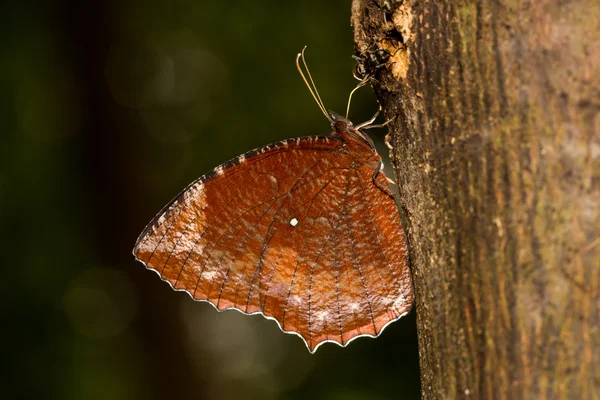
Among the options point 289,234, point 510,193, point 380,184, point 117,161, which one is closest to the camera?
point 510,193

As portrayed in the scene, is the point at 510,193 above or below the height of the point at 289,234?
below

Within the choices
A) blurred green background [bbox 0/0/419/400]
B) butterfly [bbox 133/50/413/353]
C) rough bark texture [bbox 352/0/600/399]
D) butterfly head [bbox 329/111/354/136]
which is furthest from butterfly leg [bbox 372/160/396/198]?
blurred green background [bbox 0/0/419/400]

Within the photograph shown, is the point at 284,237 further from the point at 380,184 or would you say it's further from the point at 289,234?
the point at 380,184

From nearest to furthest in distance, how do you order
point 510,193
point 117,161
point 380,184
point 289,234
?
point 510,193
point 380,184
point 289,234
point 117,161

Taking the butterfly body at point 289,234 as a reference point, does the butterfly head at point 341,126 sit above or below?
above

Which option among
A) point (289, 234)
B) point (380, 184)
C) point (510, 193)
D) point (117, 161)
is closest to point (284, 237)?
point (289, 234)

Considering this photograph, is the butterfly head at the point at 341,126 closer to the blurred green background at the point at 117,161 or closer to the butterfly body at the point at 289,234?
the butterfly body at the point at 289,234

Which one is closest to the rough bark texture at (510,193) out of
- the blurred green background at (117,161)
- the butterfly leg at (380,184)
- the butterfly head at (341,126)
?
the butterfly leg at (380,184)
